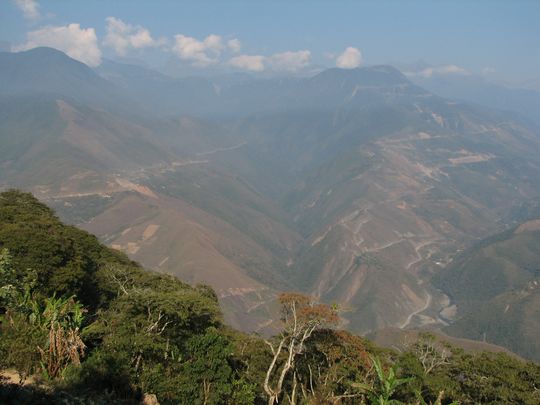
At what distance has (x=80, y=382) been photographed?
16344mm

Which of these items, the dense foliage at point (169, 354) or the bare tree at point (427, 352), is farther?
the bare tree at point (427, 352)

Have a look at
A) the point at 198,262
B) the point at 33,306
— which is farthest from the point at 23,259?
Answer: the point at 198,262

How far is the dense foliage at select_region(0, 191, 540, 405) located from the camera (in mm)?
17500

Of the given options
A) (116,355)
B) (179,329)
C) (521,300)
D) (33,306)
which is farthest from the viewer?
(521,300)

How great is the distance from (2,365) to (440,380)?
2954cm

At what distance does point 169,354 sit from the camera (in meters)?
24.0

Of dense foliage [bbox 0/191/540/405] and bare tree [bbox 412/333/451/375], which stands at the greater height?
dense foliage [bbox 0/191/540/405]

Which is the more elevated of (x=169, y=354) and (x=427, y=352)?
(x=169, y=354)

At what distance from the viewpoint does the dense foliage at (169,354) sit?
1750 cm

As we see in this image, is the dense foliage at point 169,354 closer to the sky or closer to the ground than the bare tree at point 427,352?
closer to the sky

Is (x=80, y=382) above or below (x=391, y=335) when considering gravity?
above

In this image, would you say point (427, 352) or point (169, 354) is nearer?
point (169, 354)

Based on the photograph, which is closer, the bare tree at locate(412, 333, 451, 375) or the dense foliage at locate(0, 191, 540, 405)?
the dense foliage at locate(0, 191, 540, 405)

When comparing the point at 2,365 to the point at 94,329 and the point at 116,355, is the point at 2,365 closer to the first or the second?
the point at 116,355
